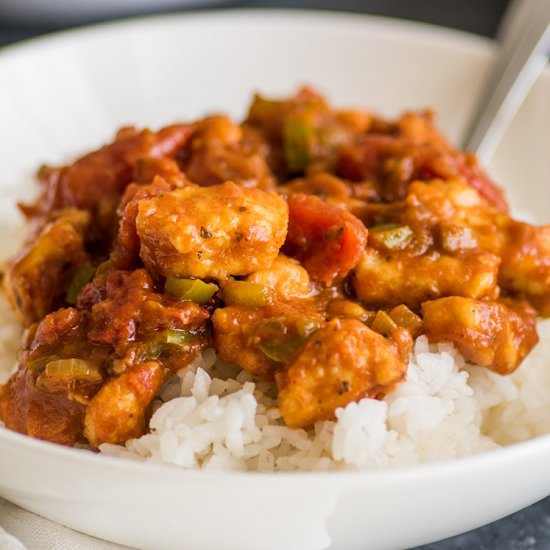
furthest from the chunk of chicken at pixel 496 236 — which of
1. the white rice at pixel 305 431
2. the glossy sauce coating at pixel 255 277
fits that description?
the white rice at pixel 305 431

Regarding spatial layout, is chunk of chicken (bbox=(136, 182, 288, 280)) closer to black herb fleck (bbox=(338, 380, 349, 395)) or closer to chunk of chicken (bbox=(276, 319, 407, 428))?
chunk of chicken (bbox=(276, 319, 407, 428))

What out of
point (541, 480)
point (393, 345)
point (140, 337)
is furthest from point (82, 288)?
point (541, 480)

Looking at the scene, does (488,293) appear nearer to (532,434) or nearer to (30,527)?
(532,434)

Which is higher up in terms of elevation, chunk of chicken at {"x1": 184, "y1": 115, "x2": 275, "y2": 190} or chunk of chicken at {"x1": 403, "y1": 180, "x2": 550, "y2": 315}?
chunk of chicken at {"x1": 403, "y1": 180, "x2": 550, "y2": 315}

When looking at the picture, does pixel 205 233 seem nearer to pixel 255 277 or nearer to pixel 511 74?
pixel 255 277

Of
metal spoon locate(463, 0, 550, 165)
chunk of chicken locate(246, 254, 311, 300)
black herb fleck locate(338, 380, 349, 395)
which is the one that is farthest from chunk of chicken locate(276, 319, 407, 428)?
metal spoon locate(463, 0, 550, 165)

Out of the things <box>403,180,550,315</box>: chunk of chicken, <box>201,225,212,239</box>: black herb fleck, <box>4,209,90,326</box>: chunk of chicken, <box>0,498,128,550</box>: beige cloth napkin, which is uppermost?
<box>403,180,550,315</box>: chunk of chicken
